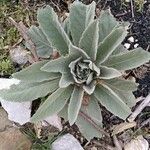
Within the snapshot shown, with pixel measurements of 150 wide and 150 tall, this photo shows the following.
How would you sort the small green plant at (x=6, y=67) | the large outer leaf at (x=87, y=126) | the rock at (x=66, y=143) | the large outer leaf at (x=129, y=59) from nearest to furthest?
1. the large outer leaf at (x=129, y=59)
2. the large outer leaf at (x=87, y=126)
3. the rock at (x=66, y=143)
4. the small green plant at (x=6, y=67)

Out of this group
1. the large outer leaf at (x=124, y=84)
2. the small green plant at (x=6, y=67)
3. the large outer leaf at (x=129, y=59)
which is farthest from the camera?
the small green plant at (x=6, y=67)

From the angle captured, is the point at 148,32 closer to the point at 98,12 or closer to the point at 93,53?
the point at 98,12

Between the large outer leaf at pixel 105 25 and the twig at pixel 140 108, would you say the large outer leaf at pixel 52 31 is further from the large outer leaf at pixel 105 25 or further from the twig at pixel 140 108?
the twig at pixel 140 108

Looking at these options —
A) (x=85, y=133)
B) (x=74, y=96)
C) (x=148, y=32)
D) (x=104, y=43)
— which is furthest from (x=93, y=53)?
(x=148, y=32)

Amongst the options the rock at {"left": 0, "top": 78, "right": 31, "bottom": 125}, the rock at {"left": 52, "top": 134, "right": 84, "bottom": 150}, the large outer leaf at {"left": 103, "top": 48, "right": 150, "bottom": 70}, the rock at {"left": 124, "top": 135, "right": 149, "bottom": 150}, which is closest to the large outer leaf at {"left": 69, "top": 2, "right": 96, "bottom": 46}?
the large outer leaf at {"left": 103, "top": 48, "right": 150, "bottom": 70}

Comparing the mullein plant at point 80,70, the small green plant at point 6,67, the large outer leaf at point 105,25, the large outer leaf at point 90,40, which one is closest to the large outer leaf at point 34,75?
the mullein plant at point 80,70

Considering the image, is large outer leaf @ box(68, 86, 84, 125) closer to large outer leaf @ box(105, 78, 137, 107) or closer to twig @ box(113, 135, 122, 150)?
large outer leaf @ box(105, 78, 137, 107)
